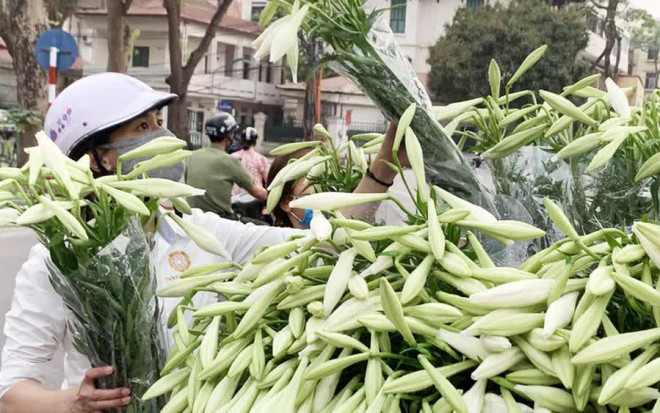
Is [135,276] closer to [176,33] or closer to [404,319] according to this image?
[404,319]

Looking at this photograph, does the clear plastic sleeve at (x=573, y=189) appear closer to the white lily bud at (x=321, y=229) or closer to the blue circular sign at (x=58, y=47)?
the white lily bud at (x=321, y=229)

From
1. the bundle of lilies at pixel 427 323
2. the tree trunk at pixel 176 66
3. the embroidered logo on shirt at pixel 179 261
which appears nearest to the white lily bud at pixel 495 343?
the bundle of lilies at pixel 427 323

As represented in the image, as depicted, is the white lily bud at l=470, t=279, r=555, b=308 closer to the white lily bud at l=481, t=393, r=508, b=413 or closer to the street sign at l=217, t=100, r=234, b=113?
the white lily bud at l=481, t=393, r=508, b=413

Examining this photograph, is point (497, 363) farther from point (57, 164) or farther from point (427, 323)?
point (57, 164)

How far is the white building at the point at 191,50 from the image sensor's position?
42.7 m

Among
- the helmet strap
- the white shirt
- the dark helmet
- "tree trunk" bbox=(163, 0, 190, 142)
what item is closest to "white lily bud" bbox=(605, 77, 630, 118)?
the white shirt

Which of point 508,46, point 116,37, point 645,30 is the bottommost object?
point 116,37

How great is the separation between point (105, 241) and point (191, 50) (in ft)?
146

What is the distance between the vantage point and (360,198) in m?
1.33

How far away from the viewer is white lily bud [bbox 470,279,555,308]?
111 centimetres

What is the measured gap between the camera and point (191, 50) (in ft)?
147

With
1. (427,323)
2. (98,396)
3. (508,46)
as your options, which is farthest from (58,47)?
(508,46)

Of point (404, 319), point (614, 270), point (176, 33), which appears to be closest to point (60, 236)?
point (404, 319)

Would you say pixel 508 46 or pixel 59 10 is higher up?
pixel 59 10
